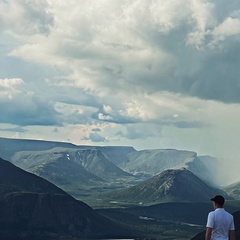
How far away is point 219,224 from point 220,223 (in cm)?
10

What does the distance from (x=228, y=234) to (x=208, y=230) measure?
1815 millimetres

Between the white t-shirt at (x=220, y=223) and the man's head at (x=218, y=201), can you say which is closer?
the white t-shirt at (x=220, y=223)

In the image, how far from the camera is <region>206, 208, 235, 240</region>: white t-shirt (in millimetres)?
34375

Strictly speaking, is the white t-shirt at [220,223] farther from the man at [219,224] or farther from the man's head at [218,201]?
the man's head at [218,201]

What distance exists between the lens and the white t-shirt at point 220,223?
113 feet

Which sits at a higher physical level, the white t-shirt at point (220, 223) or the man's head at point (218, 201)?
the man's head at point (218, 201)

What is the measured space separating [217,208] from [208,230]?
1669mm

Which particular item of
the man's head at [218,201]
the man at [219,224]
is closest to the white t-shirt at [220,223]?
the man at [219,224]

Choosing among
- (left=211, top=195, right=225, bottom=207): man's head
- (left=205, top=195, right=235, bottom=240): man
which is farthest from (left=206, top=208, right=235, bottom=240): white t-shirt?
(left=211, top=195, right=225, bottom=207): man's head

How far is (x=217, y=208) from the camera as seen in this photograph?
34.6m

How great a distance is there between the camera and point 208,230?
111 feet

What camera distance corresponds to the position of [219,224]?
114 ft

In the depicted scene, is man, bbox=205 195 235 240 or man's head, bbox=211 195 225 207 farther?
man's head, bbox=211 195 225 207

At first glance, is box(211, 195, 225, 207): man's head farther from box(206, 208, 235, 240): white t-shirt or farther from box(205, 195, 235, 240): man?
box(206, 208, 235, 240): white t-shirt
